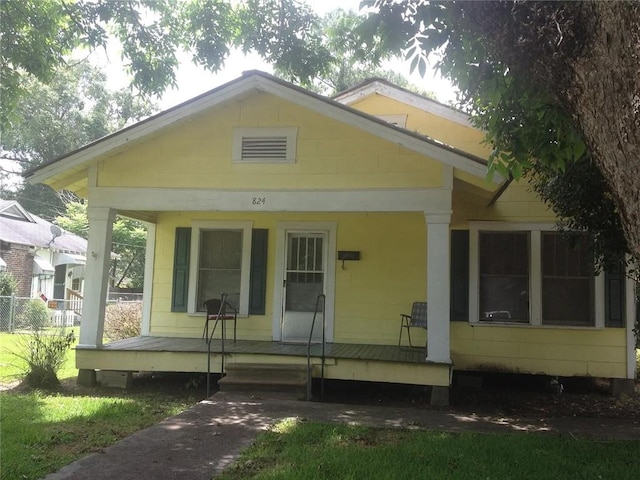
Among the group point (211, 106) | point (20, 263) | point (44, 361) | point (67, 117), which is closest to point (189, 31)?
point (211, 106)

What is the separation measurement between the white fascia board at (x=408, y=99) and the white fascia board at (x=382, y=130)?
119 inches

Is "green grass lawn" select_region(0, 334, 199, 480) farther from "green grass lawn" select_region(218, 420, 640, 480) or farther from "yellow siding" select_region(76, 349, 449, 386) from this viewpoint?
"green grass lawn" select_region(218, 420, 640, 480)

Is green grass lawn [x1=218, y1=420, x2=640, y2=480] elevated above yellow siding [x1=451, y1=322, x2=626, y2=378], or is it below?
below

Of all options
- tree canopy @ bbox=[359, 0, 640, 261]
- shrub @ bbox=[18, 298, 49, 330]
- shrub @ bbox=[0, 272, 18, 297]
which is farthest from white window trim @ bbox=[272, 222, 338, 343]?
shrub @ bbox=[0, 272, 18, 297]

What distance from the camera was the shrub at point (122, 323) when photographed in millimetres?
12406

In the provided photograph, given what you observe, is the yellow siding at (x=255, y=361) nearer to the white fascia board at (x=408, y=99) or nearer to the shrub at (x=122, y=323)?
the shrub at (x=122, y=323)

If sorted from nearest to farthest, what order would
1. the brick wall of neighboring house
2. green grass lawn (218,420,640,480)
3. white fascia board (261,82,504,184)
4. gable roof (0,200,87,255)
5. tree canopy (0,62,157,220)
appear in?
green grass lawn (218,420,640,480), white fascia board (261,82,504,184), the brick wall of neighboring house, gable roof (0,200,87,255), tree canopy (0,62,157,220)

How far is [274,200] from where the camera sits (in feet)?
26.2

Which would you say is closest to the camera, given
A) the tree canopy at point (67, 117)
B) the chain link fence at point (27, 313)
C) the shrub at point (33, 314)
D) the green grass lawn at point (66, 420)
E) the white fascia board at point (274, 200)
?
the green grass lawn at point (66, 420)

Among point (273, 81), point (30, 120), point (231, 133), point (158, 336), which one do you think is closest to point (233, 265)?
point (158, 336)

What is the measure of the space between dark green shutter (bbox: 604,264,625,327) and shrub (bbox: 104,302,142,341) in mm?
9378

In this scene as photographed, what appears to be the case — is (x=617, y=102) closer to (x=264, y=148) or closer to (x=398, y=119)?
(x=264, y=148)

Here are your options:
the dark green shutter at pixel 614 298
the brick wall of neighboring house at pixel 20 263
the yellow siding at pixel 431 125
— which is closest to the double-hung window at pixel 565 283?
the dark green shutter at pixel 614 298

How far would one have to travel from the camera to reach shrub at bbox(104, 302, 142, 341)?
12.4 m
